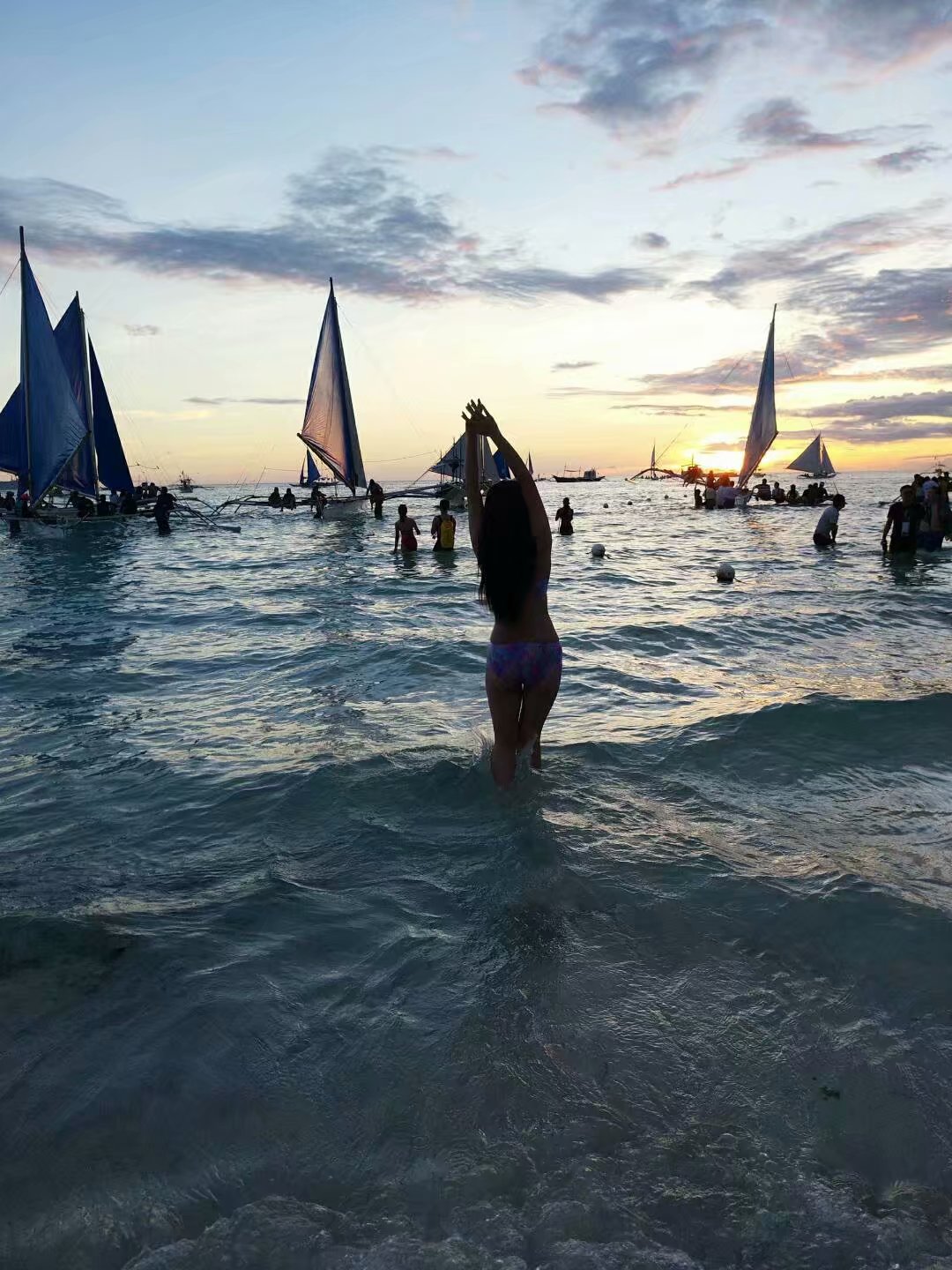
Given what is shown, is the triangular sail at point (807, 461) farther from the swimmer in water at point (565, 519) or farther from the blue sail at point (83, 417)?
the blue sail at point (83, 417)

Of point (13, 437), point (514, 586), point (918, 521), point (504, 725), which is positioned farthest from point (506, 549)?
point (13, 437)

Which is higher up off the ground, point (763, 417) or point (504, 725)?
point (763, 417)

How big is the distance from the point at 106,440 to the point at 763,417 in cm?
4433

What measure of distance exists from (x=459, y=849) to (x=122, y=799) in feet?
9.09

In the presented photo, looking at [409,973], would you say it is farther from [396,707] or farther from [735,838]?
[396,707]

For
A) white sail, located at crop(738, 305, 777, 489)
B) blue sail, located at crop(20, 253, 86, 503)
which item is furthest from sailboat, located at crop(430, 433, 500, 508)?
blue sail, located at crop(20, 253, 86, 503)

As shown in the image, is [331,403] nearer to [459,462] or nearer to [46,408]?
[46,408]

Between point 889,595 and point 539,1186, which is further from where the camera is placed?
point 889,595

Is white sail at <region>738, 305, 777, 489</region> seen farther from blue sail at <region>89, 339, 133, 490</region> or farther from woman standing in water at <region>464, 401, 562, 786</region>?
woman standing in water at <region>464, 401, 562, 786</region>

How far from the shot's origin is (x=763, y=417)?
53.4m

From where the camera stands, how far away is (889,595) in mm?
16203

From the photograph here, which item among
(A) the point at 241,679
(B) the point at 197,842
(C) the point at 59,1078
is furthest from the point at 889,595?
(C) the point at 59,1078

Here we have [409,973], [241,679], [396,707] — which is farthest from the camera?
[241,679]

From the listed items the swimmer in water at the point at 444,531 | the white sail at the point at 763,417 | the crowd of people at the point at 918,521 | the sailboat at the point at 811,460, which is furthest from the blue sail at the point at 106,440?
the sailboat at the point at 811,460
